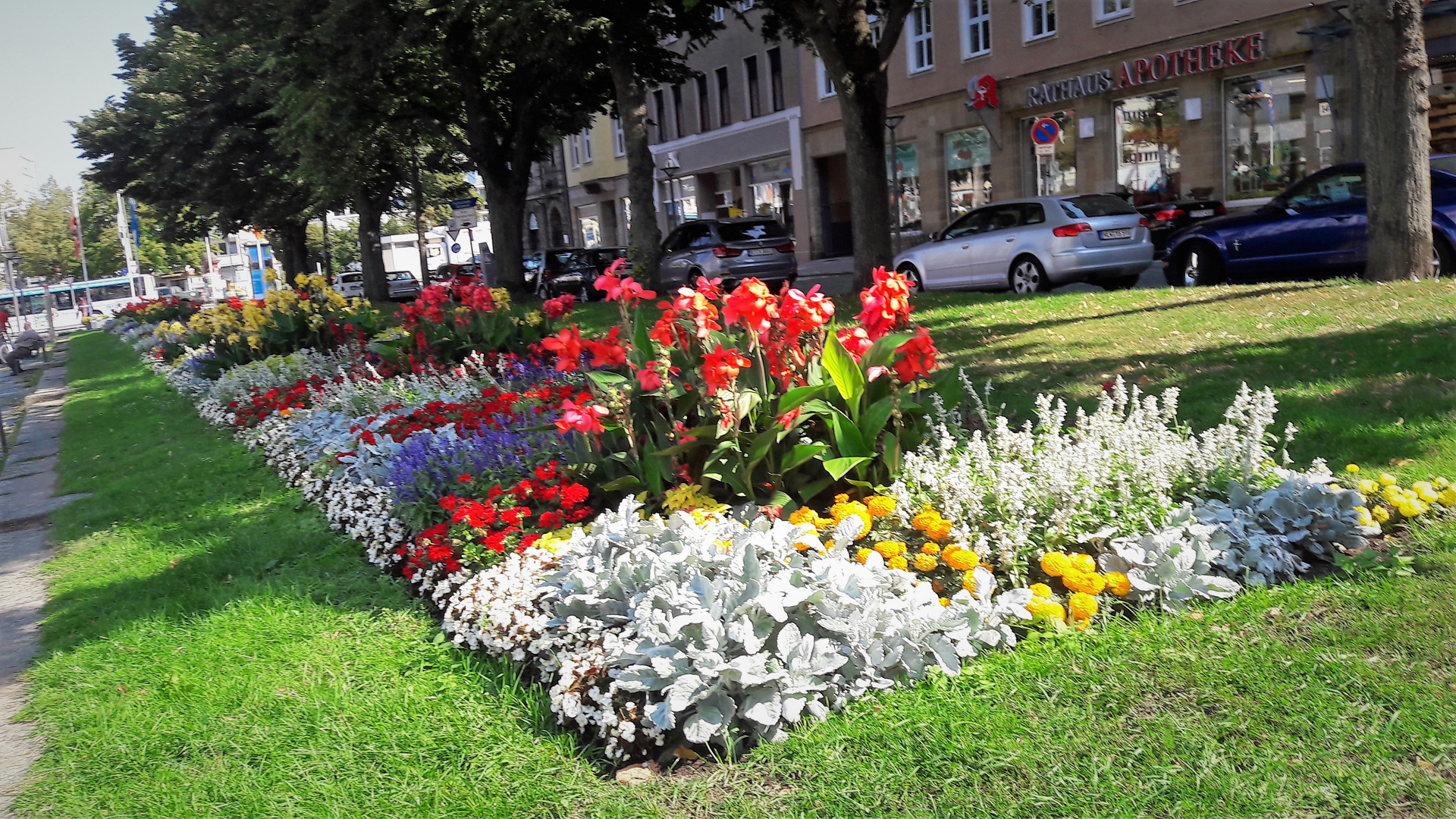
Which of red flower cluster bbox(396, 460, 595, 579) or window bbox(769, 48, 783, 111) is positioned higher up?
window bbox(769, 48, 783, 111)

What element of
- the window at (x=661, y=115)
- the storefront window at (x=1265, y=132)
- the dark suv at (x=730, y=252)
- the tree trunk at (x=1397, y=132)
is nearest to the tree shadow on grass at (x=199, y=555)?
the tree trunk at (x=1397, y=132)

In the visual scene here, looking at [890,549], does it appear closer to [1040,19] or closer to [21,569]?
[21,569]

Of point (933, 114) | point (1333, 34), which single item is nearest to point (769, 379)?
point (1333, 34)

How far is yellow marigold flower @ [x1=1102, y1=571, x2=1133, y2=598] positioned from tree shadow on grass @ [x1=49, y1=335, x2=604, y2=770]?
5.85ft

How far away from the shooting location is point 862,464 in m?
4.77

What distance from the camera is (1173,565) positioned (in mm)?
3783

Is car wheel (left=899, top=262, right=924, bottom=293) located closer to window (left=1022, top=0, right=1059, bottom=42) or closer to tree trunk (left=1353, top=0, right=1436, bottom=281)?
tree trunk (left=1353, top=0, right=1436, bottom=281)

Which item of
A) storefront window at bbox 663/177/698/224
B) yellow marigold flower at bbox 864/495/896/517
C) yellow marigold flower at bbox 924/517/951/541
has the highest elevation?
storefront window at bbox 663/177/698/224

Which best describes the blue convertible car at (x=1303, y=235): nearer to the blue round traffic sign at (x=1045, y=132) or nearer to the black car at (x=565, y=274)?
the blue round traffic sign at (x=1045, y=132)

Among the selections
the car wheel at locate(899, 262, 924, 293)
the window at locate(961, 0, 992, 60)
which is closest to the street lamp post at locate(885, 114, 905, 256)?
the window at locate(961, 0, 992, 60)

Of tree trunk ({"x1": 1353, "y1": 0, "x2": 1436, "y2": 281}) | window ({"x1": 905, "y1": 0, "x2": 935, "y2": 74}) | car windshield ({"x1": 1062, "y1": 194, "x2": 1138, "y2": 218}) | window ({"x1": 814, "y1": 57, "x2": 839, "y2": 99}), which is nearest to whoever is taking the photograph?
tree trunk ({"x1": 1353, "y1": 0, "x2": 1436, "y2": 281})

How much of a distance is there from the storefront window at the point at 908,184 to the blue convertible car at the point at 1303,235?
17.2 metres

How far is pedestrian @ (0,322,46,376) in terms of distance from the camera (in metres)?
25.1

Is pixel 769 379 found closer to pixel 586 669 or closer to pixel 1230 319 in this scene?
pixel 586 669
